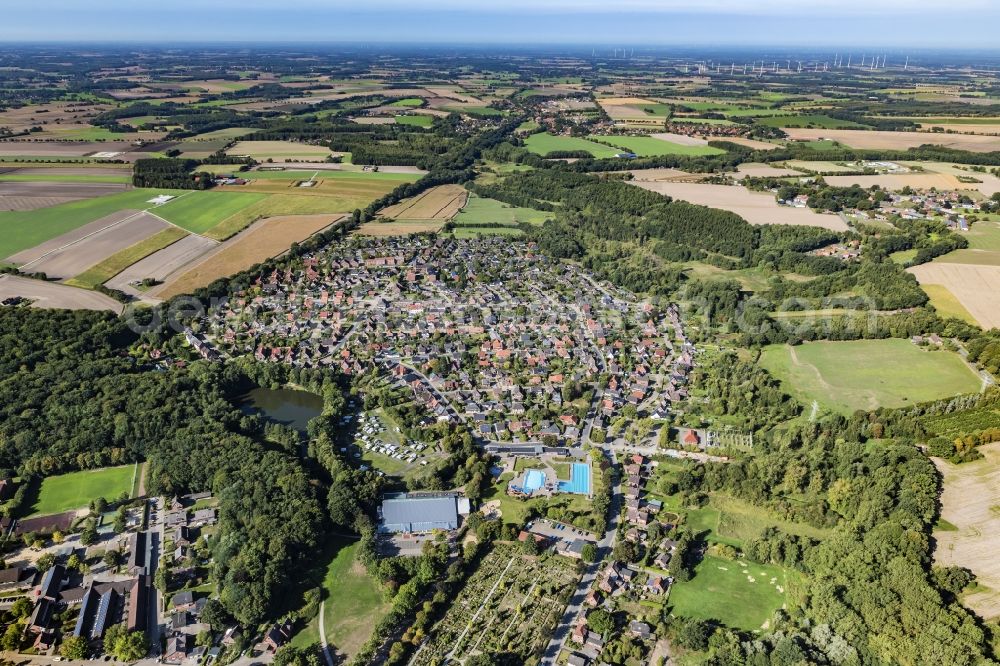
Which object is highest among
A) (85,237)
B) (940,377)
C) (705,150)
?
(705,150)

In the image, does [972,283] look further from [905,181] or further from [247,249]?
[247,249]

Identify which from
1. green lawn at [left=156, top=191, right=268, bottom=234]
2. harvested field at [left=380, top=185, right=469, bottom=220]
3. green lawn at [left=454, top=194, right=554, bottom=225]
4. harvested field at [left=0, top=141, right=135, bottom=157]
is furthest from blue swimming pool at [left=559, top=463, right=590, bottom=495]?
harvested field at [left=0, top=141, right=135, bottom=157]

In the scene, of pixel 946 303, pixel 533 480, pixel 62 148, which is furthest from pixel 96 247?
pixel 946 303

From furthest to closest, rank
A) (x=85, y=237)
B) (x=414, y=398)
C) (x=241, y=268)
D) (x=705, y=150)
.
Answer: (x=705, y=150)
(x=85, y=237)
(x=241, y=268)
(x=414, y=398)

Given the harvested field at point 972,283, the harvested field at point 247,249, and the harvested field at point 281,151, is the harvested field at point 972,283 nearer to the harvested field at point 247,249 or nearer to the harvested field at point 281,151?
the harvested field at point 247,249

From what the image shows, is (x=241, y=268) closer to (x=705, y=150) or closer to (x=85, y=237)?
(x=85, y=237)

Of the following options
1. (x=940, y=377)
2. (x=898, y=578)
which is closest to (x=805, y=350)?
(x=940, y=377)
